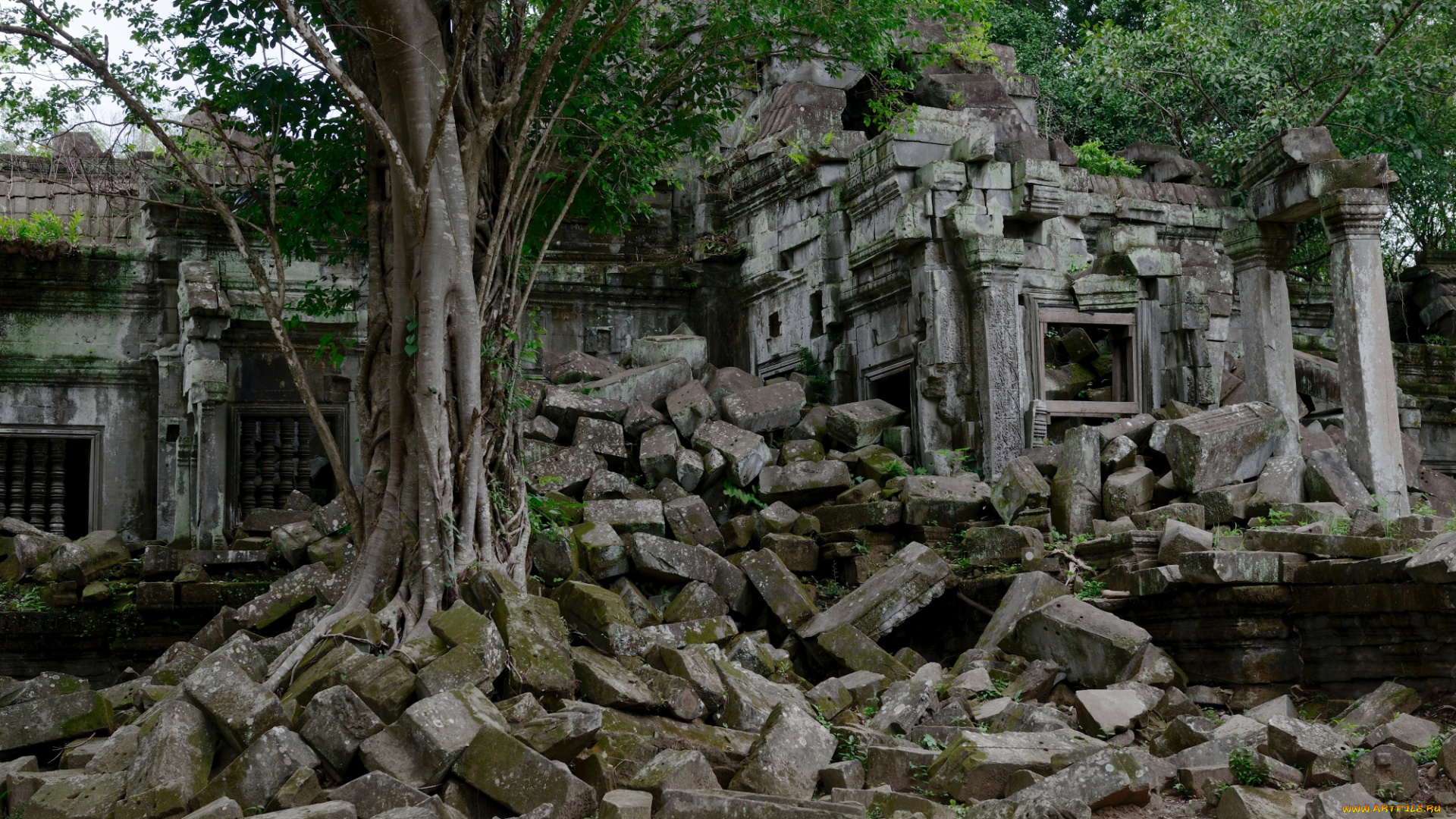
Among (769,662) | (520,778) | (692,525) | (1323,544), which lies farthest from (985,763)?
(692,525)

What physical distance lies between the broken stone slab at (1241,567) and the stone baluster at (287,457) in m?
7.77

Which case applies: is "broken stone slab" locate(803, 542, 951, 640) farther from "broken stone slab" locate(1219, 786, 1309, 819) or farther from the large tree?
"broken stone slab" locate(1219, 786, 1309, 819)

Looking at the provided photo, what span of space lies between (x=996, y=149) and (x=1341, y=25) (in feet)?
20.5

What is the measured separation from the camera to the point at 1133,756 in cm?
516

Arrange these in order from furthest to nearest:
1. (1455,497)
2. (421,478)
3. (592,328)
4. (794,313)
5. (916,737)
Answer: (592,328)
(794,313)
(1455,497)
(421,478)
(916,737)

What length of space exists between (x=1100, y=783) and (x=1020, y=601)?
113 inches

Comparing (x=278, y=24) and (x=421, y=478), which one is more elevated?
(x=278, y=24)

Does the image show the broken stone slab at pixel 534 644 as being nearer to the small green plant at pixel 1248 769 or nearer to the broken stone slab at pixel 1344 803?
the small green plant at pixel 1248 769

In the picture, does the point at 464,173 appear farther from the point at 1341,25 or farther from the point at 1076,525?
the point at 1341,25

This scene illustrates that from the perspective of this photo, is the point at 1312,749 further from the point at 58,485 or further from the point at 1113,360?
the point at 58,485

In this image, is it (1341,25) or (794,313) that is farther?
(1341,25)

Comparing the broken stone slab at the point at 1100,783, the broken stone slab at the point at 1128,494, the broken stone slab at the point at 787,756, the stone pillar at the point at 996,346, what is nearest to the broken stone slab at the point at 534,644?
the broken stone slab at the point at 787,756

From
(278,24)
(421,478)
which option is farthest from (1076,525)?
(278,24)

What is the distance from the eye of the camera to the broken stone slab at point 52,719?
20.0ft
